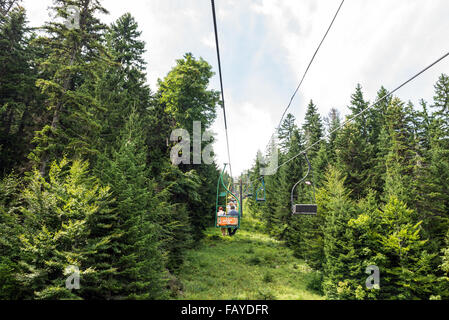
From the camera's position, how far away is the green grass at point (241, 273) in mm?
15000

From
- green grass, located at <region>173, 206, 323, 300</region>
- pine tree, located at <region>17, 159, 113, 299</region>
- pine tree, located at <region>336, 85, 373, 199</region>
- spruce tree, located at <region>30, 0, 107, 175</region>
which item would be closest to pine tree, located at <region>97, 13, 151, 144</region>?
A: spruce tree, located at <region>30, 0, 107, 175</region>

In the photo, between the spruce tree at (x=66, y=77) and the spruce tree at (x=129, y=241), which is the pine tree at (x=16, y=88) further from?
the spruce tree at (x=129, y=241)

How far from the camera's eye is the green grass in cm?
1500

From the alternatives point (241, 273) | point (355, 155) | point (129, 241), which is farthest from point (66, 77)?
point (355, 155)

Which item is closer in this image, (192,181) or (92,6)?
(92,6)

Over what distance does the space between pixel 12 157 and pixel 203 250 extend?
18.7m

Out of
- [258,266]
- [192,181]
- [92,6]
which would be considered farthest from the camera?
[258,266]

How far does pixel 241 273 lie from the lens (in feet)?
63.4

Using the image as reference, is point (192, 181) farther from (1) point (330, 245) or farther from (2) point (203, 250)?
(1) point (330, 245)

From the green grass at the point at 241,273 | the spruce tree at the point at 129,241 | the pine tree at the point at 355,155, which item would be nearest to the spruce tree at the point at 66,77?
the spruce tree at the point at 129,241

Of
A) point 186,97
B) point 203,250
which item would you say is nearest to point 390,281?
point 203,250

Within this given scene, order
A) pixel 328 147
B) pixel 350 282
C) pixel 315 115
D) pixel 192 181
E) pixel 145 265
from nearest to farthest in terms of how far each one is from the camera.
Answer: pixel 145 265 < pixel 350 282 < pixel 192 181 < pixel 328 147 < pixel 315 115
